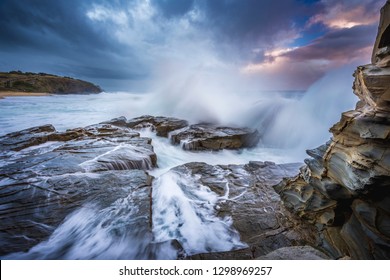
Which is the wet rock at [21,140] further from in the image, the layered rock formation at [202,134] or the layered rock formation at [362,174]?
the layered rock formation at [362,174]

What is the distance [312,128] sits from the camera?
9586mm

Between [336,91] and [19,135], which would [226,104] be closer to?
[336,91]

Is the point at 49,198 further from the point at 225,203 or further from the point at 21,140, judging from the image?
the point at 21,140

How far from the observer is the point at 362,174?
2158mm

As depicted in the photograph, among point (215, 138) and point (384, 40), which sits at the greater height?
point (384, 40)

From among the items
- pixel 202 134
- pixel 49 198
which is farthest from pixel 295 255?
pixel 202 134

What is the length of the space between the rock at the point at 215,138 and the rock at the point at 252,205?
283 cm

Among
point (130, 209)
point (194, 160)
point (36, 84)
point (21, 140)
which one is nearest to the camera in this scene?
point (130, 209)

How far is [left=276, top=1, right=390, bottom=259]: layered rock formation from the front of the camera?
6.84 ft

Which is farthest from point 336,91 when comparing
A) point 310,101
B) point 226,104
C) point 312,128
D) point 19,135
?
point 19,135

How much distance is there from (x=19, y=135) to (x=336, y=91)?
15.4 metres

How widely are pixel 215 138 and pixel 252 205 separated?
4.94m

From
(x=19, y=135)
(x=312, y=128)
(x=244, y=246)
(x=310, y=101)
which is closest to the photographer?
(x=244, y=246)

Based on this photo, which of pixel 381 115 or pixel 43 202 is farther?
pixel 43 202
